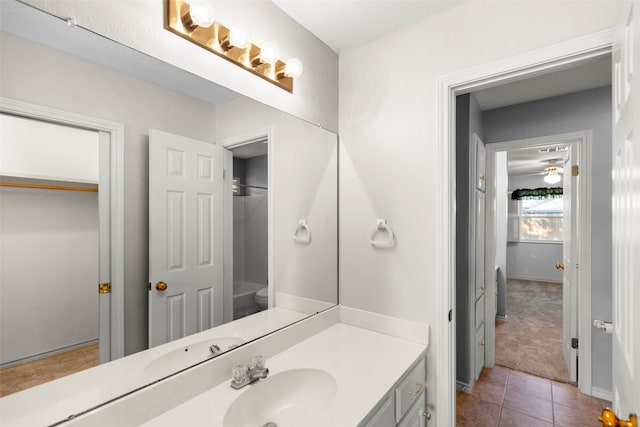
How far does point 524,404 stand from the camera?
90.4 inches

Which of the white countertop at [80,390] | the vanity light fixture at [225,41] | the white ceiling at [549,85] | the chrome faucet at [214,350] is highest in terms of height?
the white ceiling at [549,85]

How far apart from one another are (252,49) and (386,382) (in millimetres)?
1438

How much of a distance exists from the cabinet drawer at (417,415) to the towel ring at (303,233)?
0.90 metres

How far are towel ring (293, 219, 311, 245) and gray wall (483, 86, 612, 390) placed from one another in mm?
2270

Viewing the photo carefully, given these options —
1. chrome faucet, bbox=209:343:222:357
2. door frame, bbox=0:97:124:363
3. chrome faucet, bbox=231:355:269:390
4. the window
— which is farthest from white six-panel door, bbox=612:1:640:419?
the window

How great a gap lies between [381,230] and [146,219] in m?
1.13

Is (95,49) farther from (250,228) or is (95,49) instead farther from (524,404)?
(524,404)

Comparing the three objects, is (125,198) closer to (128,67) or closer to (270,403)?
(128,67)

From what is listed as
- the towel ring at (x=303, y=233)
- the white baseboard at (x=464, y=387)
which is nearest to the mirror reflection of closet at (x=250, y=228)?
the towel ring at (x=303, y=233)

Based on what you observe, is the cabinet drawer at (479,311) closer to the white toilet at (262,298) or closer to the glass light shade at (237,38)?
the white toilet at (262,298)

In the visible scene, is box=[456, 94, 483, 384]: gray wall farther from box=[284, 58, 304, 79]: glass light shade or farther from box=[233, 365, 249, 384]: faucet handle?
box=[233, 365, 249, 384]: faucet handle

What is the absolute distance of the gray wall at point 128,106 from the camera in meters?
0.74

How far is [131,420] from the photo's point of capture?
88cm

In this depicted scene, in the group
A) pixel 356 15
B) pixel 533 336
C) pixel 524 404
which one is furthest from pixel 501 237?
pixel 356 15
